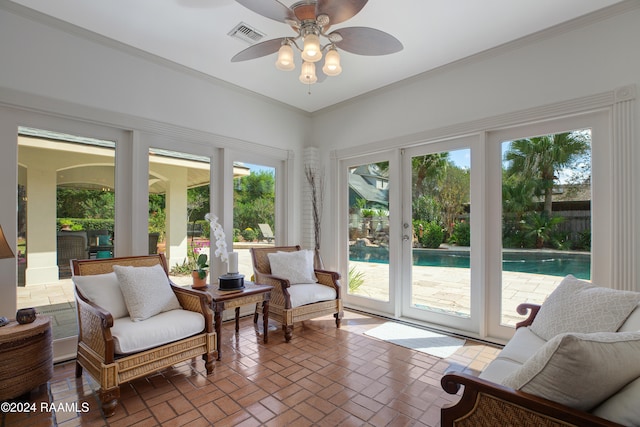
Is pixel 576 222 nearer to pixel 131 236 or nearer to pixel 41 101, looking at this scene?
pixel 131 236

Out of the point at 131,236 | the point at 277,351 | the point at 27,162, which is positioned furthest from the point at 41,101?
the point at 277,351

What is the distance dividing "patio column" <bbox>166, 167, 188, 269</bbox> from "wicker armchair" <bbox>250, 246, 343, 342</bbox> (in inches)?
31.5

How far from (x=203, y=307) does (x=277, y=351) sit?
869 millimetres

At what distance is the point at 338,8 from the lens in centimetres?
186

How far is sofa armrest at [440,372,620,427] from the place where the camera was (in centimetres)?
103

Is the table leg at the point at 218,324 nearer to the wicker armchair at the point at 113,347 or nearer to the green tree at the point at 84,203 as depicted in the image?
the wicker armchair at the point at 113,347

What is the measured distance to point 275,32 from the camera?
288cm

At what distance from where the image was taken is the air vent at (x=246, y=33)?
277 centimetres

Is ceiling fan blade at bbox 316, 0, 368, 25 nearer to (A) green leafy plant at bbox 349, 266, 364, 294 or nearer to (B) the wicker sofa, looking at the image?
(B) the wicker sofa

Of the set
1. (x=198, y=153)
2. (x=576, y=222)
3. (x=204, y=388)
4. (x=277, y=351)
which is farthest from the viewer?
(x=198, y=153)

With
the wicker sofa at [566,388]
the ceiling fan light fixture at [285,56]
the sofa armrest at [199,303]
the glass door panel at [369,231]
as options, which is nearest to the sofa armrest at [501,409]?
the wicker sofa at [566,388]

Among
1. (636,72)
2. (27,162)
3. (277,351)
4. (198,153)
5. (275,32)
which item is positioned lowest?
(277,351)

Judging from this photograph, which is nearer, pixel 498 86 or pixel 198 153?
pixel 498 86

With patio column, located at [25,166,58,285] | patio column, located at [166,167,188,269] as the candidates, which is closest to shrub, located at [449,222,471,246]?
patio column, located at [166,167,188,269]
